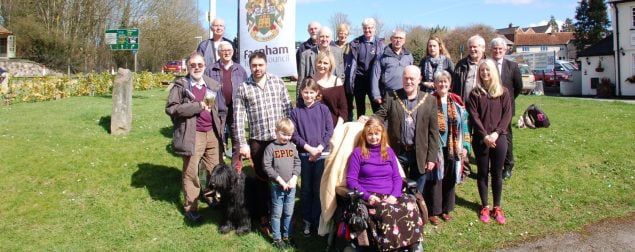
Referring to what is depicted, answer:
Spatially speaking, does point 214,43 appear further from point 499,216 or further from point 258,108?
point 499,216

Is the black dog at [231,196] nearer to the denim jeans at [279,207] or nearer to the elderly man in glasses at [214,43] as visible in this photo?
the denim jeans at [279,207]

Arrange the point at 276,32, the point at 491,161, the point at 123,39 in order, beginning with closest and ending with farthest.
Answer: the point at 491,161
the point at 276,32
the point at 123,39

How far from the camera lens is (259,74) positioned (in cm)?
521

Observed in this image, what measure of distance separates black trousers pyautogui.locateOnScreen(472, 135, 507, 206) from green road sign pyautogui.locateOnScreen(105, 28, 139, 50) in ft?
55.1

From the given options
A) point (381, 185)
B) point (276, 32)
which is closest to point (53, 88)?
point (276, 32)

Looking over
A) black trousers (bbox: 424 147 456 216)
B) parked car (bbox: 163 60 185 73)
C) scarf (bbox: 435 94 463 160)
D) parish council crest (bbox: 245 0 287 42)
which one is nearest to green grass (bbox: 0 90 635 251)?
black trousers (bbox: 424 147 456 216)

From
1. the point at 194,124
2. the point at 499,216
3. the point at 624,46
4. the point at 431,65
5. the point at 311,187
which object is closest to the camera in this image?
the point at 311,187

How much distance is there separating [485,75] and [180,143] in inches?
138

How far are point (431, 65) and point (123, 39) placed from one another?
1623 cm

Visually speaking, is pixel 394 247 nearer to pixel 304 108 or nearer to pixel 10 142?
pixel 304 108

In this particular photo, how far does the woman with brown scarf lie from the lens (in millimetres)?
5441

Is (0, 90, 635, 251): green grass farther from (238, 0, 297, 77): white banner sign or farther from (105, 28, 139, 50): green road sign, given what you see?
(105, 28, 139, 50): green road sign

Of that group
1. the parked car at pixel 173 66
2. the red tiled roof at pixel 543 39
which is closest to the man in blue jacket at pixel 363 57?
the parked car at pixel 173 66

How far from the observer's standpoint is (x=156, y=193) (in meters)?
6.50
